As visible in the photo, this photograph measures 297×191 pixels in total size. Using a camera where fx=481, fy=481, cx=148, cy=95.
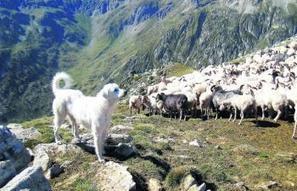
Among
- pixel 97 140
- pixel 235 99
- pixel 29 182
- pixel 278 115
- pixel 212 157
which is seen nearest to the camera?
pixel 29 182

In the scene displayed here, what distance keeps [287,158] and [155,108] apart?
20137 millimetres

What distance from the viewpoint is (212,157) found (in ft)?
78.6

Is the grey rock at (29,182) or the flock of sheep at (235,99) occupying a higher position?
A: the flock of sheep at (235,99)

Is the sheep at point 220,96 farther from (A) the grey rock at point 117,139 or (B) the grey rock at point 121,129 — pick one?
(A) the grey rock at point 117,139

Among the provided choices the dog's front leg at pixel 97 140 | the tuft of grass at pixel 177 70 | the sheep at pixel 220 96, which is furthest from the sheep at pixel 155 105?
the tuft of grass at pixel 177 70

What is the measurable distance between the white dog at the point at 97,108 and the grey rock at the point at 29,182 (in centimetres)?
467

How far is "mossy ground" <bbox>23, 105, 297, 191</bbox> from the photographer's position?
19328 mm

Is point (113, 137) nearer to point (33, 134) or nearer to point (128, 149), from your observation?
point (128, 149)

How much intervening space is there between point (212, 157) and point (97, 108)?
24.8ft

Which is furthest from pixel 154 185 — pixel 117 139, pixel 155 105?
pixel 155 105

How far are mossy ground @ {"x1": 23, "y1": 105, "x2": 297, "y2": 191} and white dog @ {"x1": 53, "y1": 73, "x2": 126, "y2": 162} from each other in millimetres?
1192

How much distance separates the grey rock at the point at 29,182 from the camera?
46.0 feet

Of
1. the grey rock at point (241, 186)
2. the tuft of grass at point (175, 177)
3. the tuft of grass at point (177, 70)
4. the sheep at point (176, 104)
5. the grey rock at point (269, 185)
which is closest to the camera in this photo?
the tuft of grass at point (175, 177)

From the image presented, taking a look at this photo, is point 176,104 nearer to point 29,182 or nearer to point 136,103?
point 136,103
